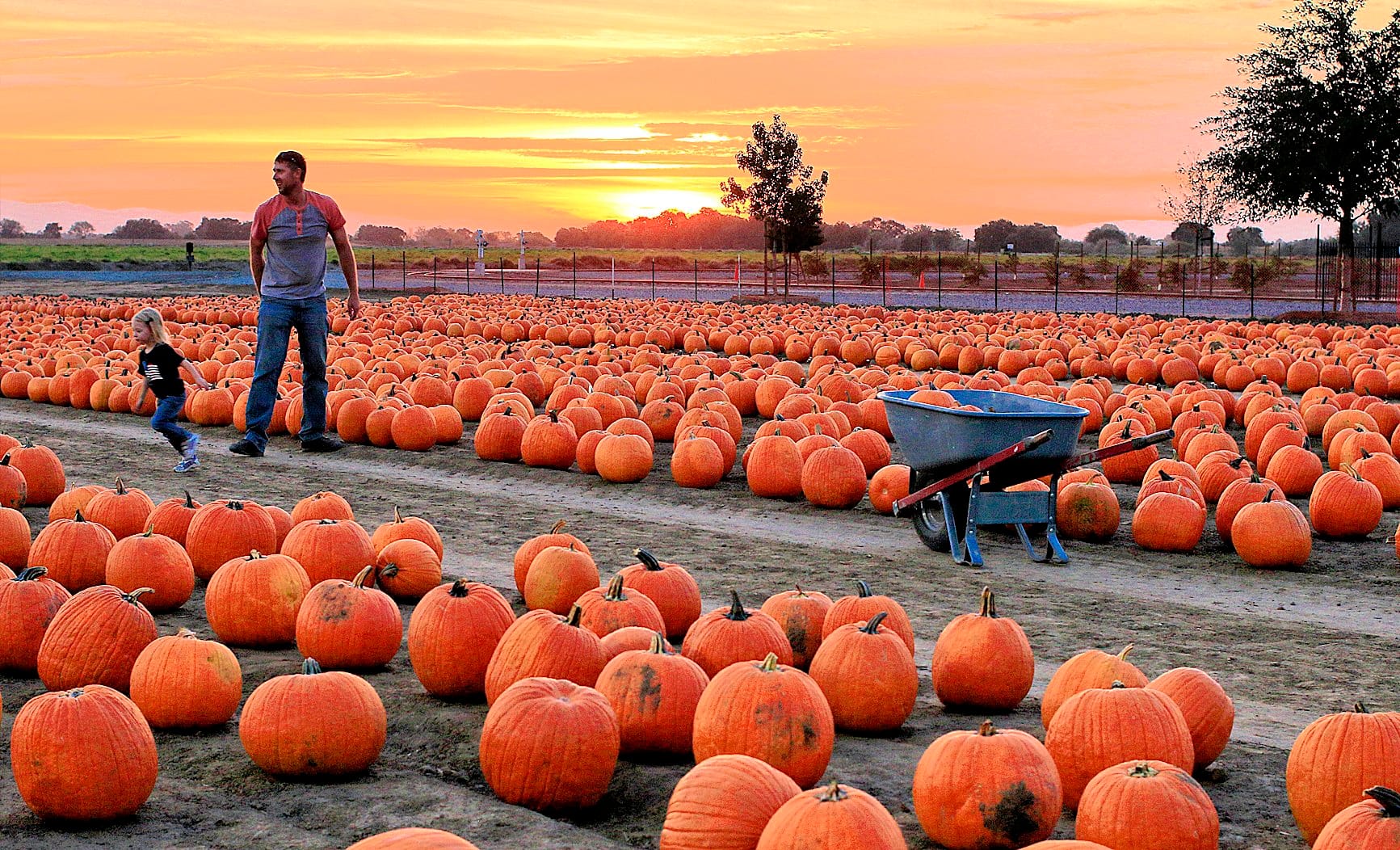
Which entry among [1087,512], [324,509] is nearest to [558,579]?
Answer: [324,509]

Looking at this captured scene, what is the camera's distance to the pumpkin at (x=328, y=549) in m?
6.39

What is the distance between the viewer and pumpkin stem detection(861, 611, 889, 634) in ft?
15.6

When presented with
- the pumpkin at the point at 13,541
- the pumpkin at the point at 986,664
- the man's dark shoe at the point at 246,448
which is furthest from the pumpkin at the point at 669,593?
the man's dark shoe at the point at 246,448

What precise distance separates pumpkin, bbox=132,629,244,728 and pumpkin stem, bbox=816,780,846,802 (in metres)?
2.45

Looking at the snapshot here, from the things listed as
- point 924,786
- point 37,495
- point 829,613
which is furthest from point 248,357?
point 924,786

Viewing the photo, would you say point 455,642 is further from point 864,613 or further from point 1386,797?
point 1386,797

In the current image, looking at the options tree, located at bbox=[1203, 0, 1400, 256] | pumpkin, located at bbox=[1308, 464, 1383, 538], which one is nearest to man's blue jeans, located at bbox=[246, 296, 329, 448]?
pumpkin, located at bbox=[1308, 464, 1383, 538]

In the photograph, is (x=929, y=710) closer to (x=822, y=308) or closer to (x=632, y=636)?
(x=632, y=636)

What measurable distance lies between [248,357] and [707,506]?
9050 millimetres

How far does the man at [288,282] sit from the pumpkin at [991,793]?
8.29 metres

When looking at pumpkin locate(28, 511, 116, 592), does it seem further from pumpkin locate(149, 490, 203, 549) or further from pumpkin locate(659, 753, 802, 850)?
pumpkin locate(659, 753, 802, 850)

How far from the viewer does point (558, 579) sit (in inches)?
240

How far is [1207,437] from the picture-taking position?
10.3 m

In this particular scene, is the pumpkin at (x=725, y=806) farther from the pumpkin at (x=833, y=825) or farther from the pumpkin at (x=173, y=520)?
the pumpkin at (x=173, y=520)
